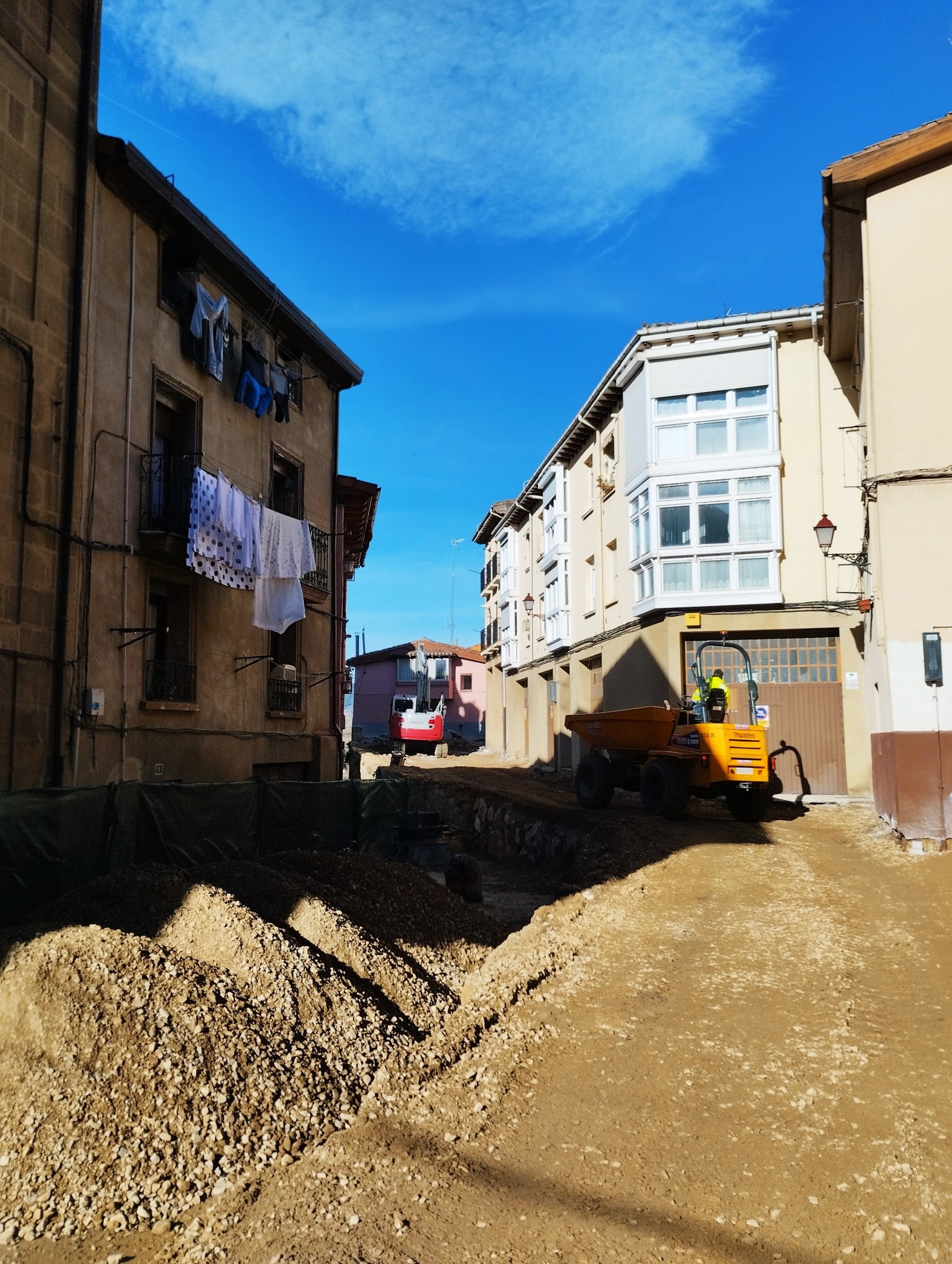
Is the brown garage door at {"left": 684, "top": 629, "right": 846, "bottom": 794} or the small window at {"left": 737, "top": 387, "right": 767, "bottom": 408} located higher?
the small window at {"left": 737, "top": 387, "right": 767, "bottom": 408}

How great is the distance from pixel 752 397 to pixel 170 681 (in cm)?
1384

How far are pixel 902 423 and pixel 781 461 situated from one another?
7522 millimetres

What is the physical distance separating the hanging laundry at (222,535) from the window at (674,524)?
992cm

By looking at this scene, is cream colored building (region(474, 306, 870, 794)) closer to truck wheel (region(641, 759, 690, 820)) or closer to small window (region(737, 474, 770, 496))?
small window (region(737, 474, 770, 496))

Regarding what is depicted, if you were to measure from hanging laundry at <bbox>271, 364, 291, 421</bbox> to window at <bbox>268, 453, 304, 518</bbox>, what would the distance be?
2.45 ft

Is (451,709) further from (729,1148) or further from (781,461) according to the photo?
(729,1148)

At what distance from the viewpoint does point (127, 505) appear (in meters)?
12.9

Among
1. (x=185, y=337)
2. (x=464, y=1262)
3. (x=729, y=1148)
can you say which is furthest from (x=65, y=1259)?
(x=185, y=337)

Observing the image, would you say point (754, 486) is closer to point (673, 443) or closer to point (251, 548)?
point (673, 443)

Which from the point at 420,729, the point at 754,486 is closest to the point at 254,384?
the point at 754,486

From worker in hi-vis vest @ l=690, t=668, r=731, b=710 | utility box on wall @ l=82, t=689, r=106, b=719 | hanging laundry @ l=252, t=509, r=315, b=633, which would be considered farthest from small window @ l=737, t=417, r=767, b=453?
utility box on wall @ l=82, t=689, r=106, b=719

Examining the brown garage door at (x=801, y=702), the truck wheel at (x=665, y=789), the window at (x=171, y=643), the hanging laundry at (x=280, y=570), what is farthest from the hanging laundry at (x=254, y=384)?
the brown garage door at (x=801, y=702)

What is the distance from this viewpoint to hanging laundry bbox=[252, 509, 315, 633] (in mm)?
15305

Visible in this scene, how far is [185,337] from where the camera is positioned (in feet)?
47.6
